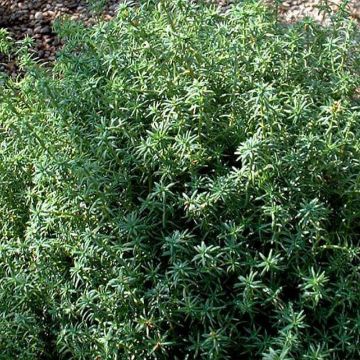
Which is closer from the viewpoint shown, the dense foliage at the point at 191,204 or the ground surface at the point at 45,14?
the dense foliage at the point at 191,204

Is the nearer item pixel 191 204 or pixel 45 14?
pixel 191 204

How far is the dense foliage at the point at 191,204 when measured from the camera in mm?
2781

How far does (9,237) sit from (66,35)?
96 cm

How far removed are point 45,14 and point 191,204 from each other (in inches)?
134

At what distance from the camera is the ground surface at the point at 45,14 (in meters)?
5.33

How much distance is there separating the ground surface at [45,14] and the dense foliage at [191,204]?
2068 mm

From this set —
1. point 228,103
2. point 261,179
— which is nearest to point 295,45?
point 228,103

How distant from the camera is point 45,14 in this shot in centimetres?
579

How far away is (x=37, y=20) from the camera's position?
575cm

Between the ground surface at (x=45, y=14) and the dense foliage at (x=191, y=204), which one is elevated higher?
the dense foliage at (x=191, y=204)

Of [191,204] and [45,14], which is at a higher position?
[191,204]

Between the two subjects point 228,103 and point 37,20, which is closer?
point 228,103

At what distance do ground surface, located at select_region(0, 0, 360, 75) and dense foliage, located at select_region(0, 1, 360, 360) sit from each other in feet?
6.78

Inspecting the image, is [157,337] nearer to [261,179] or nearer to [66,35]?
[261,179]
